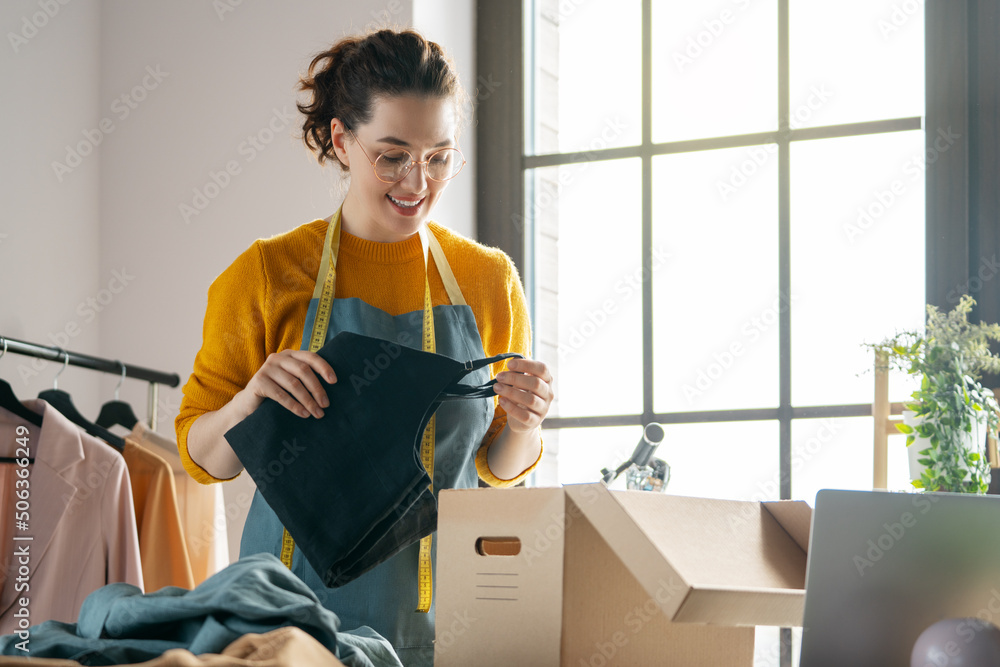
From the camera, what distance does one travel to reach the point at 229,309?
4.15 feet

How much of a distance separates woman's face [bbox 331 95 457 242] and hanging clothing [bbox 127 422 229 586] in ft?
2.68

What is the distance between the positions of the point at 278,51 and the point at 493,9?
1.73 feet

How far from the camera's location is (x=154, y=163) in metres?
2.30

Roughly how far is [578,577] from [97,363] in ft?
4.34

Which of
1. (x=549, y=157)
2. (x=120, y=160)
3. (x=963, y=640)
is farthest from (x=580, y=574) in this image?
(x=120, y=160)

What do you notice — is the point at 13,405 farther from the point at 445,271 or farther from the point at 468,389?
the point at 468,389

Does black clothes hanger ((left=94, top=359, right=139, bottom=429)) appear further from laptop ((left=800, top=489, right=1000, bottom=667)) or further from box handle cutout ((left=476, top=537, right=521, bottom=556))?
laptop ((left=800, top=489, right=1000, bottom=667))

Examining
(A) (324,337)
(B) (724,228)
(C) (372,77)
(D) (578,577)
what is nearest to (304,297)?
Answer: (A) (324,337)

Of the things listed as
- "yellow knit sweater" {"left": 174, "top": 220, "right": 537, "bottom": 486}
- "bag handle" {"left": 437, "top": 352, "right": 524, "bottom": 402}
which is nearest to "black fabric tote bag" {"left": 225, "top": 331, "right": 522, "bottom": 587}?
"bag handle" {"left": 437, "top": 352, "right": 524, "bottom": 402}

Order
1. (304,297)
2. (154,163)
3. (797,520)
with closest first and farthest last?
(797,520) < (304,297) < (154,163)

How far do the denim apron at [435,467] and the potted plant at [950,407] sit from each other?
752 millimetres

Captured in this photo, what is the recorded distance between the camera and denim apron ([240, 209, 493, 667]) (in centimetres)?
118

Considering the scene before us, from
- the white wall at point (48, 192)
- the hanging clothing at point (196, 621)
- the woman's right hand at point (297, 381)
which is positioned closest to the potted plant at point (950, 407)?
the woman's right hand at point (297, 381)

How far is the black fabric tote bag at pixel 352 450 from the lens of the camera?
1.02 m
